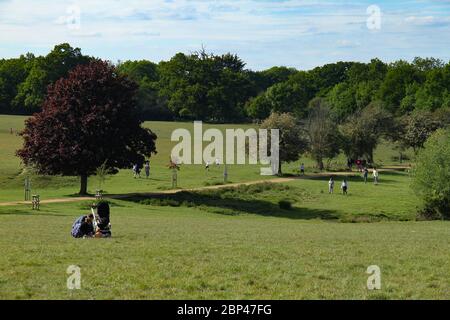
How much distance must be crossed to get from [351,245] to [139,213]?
24.0 meters

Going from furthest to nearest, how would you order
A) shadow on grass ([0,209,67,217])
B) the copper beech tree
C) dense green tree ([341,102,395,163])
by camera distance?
dense green tree ([341,102,395,163]), the copper beech tree, shadow on grass ([0,209,67,217])

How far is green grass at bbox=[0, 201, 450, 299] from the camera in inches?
524

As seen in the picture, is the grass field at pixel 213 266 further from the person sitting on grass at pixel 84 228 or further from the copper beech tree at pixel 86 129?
the copper beech tree at pixel 86 129

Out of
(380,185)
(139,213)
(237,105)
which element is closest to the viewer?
→ (139,213)

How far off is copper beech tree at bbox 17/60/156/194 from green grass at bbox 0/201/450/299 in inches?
1169

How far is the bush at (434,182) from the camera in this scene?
1980 inches

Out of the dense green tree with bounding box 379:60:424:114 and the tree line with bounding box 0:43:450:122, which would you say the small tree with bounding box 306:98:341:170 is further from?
the dense green tree with bounding box 379:60:424:114

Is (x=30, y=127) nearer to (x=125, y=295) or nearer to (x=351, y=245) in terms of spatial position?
(x=351, y=245)

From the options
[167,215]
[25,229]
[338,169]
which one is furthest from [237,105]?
[25,229]

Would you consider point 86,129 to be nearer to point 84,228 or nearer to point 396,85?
point 84,228

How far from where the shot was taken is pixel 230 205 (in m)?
52.7

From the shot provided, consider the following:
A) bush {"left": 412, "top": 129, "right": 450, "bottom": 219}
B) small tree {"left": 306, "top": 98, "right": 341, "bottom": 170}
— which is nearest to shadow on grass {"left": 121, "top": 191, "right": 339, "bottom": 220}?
bush {"left": 412, "top": 129, "right": 450, "bottom": 219}

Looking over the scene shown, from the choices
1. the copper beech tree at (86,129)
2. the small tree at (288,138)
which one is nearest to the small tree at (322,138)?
the small tree at (288,138)

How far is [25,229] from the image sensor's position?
27656 mm
